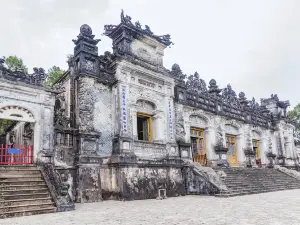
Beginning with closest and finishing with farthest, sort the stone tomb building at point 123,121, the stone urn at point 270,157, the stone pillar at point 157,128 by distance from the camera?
1. the stone tomb building at point 123,121
2. the stone pillar at point 157,128
3. the stone urn at point 270,157

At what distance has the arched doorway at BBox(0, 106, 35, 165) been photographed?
8948 mm

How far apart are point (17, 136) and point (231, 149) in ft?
41.0

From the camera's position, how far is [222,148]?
14.5m

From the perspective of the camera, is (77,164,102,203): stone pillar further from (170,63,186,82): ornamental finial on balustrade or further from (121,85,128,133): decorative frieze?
(170,63,186,82): ornamental finial on balustrade

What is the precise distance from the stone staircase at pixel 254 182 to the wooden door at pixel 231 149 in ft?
5.94

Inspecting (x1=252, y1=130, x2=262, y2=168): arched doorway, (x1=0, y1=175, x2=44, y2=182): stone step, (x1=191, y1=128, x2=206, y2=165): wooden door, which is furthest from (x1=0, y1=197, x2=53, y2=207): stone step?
(x1=252, y1=130, x2=262, y2=168): arched doorway

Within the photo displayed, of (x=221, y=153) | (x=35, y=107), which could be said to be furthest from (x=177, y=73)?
(x=35, y=107)

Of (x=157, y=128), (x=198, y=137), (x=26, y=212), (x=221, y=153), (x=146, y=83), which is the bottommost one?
(x=26, y=212)

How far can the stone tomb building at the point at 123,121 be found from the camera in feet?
30.9

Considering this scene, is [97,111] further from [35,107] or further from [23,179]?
[23,179]

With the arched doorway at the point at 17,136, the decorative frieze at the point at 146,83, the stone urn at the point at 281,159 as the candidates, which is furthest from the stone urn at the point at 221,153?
the arched doorway at the point at 17,136

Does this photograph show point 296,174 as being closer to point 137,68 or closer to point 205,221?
point 137,68

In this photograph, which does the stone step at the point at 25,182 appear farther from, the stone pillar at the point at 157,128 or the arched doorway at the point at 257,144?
the arched doorway at the point at 257,144

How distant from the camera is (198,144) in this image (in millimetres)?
14867
